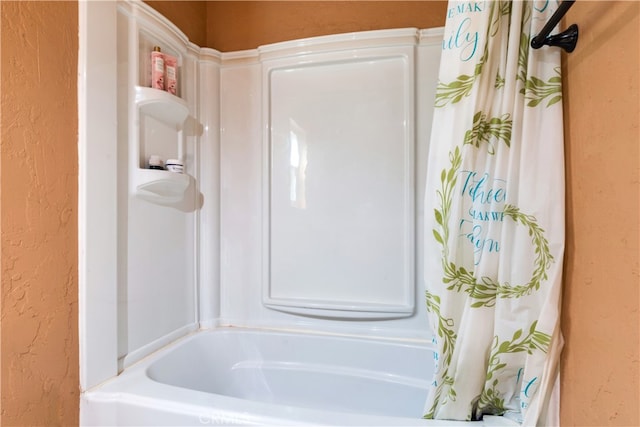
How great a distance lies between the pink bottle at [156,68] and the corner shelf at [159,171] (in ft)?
0.14

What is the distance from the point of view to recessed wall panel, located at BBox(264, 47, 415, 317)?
143 cm

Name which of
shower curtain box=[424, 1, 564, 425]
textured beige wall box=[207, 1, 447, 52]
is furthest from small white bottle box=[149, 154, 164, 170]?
shower curtain box=[424, 1, 564, 425]

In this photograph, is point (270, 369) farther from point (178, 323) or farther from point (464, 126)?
point (464, 126)

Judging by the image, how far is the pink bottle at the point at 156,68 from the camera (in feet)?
4.03

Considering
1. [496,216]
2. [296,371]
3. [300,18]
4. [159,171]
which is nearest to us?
[496,216]

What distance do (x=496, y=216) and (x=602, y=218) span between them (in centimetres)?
21

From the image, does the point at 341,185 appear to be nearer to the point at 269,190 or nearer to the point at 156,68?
the point at 269,190

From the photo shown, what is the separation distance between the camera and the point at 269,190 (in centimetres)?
158

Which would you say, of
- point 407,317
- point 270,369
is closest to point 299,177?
point 407,317

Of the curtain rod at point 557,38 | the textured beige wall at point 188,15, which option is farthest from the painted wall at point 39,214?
the curtain rod at point 557,38

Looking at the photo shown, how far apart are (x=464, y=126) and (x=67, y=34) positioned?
1.15 m

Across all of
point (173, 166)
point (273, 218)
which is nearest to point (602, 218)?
point (273, 218)

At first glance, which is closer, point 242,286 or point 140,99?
point 140,99

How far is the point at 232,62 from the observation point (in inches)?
64.6
